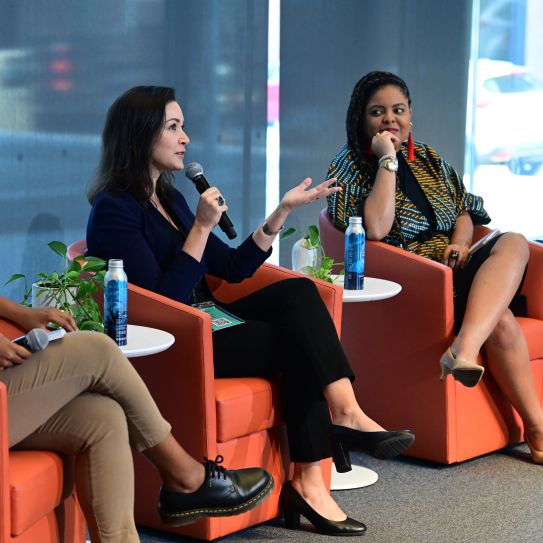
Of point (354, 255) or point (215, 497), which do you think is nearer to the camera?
point (215, 497)

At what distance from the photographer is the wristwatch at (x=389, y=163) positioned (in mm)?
3600

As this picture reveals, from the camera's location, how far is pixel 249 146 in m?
4.57

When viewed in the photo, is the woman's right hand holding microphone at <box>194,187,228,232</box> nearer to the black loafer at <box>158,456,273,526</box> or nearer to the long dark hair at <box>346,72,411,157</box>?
the black loafer at <box>158,456,273,526</box>

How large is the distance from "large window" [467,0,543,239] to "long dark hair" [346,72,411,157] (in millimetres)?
Result: 2623

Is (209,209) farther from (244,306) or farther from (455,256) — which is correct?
(455,256)

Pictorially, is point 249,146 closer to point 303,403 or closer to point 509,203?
point 303,403

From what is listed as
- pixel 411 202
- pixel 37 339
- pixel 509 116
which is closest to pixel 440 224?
pixel 411 202

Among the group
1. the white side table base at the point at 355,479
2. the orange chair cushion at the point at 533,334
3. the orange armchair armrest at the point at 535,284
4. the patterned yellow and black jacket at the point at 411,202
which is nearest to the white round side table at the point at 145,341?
the white side table base at the point at 355,479

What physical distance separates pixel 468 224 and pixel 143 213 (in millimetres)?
1401

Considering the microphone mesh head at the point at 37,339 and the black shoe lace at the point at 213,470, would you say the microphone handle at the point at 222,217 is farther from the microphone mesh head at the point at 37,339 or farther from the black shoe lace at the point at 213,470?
the microphone mesh head at the point at 37,339

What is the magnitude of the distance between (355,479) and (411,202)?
1.04 metres

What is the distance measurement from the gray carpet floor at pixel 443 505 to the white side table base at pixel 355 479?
0.9 inches

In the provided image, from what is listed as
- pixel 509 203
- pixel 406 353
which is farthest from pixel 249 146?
pixel 509 203

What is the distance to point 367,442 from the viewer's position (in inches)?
111
